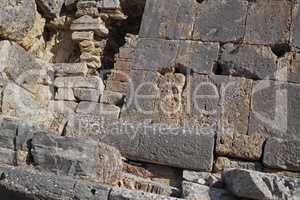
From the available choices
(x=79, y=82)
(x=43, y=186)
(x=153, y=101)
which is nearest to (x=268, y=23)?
(x=153, y=101)

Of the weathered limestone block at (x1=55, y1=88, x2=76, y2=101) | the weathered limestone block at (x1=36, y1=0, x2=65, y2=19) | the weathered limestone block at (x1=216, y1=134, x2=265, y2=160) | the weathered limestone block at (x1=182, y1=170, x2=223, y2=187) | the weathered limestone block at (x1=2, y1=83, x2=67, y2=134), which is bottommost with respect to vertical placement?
the weathered limestone block at (x1=182, y1=170, x2=223, y2=187)

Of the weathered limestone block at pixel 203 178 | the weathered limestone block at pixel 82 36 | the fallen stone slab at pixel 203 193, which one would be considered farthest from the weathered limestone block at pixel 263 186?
the weathered limestone block at pixel 82 36

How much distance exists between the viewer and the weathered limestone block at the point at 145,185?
3998 mm

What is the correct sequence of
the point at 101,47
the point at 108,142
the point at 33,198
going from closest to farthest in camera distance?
the point at 33,198, the point at 108,142, the point at 101,47

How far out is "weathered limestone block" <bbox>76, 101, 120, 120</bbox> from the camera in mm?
5316

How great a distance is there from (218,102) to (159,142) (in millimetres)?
944

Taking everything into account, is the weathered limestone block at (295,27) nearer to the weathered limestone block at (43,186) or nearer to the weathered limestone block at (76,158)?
the weathered limestone block at (76,158)

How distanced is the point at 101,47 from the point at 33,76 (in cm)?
110

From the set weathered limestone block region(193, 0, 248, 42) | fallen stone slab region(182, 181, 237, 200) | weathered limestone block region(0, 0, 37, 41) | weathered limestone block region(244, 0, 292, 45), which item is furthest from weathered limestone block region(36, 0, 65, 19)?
fallen stone slab region(182, 181, 237, 200)

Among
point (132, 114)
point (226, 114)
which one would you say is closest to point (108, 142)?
point (132, 114)

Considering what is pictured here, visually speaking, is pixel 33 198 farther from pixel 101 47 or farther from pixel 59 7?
pixel 59 7

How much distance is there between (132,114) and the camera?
507 centimetres

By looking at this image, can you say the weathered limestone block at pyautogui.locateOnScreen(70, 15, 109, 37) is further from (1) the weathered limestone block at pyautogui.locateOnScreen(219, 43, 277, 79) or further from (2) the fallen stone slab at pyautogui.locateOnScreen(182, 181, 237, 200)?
(2) the fallen stone slab at pyautogui.locateOnScreen(182, 181, 237, 200)

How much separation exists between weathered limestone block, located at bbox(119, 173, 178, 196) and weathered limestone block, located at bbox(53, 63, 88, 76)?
2.37 meters
